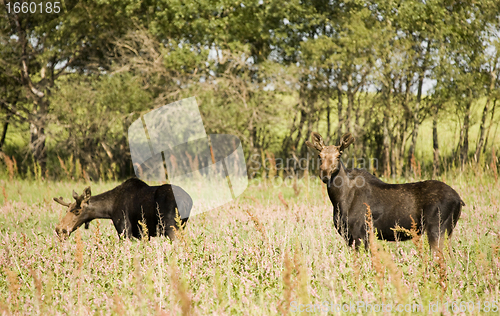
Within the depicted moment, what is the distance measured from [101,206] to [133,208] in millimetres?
614

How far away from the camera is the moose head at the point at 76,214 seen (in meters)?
6.52

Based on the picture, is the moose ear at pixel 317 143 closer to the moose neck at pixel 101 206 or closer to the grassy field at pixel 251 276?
the grassy field at pixel 251 276

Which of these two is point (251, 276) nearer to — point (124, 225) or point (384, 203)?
point (384, 203)

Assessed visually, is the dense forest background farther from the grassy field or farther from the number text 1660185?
the grassy field

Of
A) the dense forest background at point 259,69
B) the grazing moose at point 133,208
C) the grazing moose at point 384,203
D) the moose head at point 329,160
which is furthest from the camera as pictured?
the dense forest background at point 259,69

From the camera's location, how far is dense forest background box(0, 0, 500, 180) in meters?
15.2

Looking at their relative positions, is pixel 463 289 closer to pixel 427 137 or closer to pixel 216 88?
pixel 216 88

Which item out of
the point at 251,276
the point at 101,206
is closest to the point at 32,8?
the point at 101,206

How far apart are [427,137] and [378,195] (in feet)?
63.5

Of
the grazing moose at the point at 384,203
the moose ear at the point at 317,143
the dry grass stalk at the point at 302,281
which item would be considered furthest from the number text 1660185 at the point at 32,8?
the dry grass stalk at the point at 302,281

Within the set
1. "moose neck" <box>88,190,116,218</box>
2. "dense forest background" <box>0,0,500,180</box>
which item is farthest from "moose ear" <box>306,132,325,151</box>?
"dense forest background" <box>0,0,500,180</box>

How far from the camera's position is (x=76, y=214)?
665 cm

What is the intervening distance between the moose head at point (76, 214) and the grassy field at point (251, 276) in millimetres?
439

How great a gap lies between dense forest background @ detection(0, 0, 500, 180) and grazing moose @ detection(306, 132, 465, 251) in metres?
9.56
